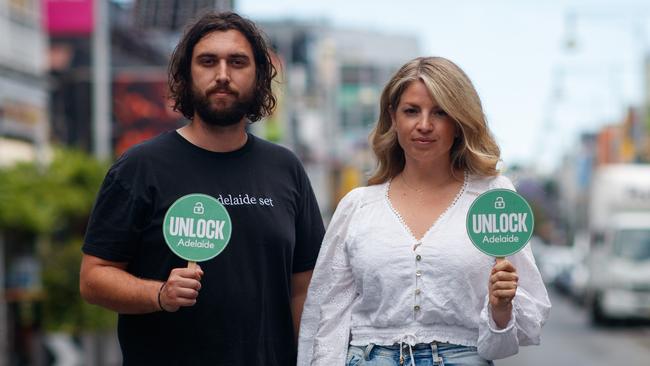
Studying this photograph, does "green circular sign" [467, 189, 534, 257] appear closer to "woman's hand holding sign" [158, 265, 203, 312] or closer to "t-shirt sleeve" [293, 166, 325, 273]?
"t-shirt sleeve" [293, 166, 325, 273]

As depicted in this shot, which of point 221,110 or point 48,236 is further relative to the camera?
point 48,236

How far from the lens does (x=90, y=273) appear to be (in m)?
4.79

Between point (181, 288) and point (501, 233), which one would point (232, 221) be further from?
point (501, 233)

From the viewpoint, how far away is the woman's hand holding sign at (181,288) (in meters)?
4.46

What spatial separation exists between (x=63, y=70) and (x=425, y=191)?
33.7m

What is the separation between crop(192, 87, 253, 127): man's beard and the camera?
16.0 feet

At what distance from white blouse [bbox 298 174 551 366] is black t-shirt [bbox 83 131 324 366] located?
0.86ft

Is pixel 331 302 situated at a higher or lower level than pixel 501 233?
lower

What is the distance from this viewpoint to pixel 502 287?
4.45 meters

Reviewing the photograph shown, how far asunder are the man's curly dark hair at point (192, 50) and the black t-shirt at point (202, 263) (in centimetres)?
16

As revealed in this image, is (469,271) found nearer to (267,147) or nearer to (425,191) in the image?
(425,191)

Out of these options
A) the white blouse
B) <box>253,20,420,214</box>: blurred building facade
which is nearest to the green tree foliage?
the white blouse

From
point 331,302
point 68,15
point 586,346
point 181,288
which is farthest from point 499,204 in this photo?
point 68,15

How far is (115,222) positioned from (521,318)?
4.76ft
